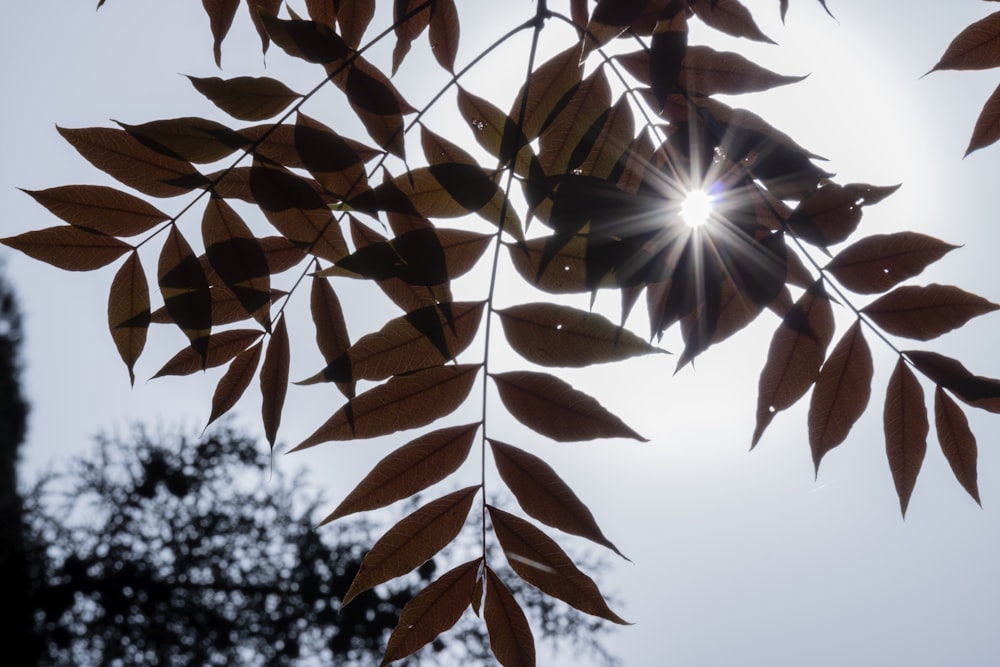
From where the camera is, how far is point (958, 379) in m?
1.12

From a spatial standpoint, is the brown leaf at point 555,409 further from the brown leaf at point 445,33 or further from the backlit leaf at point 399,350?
the brown leaf at point 445,33

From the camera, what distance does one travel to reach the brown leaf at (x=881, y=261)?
43.1 inches

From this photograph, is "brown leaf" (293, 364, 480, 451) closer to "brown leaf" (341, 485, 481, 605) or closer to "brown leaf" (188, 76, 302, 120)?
"brown leaf" (341, 485, 481, 605)

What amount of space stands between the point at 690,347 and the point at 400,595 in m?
7.65

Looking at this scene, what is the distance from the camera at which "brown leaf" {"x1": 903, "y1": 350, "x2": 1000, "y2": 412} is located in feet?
3.60

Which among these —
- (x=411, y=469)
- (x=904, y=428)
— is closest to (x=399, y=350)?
(x=411, y=469)

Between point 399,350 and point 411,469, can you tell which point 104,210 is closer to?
point 399,350

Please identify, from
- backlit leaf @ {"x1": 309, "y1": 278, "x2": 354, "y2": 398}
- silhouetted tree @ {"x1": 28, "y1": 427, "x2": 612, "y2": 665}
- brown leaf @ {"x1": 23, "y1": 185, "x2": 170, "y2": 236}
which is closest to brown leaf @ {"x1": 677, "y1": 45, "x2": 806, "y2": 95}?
backlit leaf @ {"x1": 309, "y1": 278, "x2": 354, "y2": 398}

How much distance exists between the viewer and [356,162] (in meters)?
1.13

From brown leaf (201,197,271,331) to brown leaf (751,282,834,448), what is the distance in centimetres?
77

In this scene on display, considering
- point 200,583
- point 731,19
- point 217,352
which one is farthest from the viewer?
point 200,583

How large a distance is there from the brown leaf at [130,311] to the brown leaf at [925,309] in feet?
3.85

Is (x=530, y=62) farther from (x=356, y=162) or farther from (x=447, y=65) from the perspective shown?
(x=356, y=162)

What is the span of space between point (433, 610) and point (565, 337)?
49 cm
